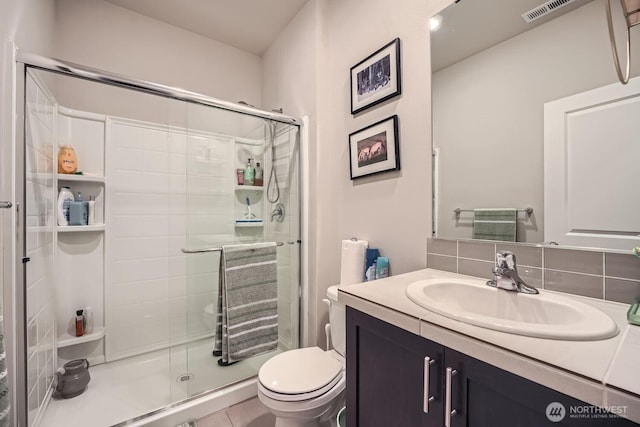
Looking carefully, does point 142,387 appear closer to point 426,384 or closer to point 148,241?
point 148,241

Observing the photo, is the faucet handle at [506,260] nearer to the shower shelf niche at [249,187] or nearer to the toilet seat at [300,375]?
the toilet seat at [300,375]

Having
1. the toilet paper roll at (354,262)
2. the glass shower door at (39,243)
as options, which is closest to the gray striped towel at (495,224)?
the toilet paper roll at (354,262)

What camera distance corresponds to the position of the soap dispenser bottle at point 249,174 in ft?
5.89

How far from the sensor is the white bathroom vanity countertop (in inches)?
17.0

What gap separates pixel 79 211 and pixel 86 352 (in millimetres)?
1040

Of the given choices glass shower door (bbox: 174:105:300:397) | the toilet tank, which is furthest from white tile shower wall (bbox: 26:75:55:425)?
the toilet tank

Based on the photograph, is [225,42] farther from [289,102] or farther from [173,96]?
[173,96]

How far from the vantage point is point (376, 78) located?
1522 mm

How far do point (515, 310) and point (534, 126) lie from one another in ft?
2.20

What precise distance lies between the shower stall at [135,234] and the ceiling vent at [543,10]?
1.36 m

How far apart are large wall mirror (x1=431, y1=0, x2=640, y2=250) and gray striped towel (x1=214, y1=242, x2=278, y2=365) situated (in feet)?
3.62

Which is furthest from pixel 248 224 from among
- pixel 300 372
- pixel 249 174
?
pixel 300 372

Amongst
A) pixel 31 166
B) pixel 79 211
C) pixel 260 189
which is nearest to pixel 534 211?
pixel 260 189

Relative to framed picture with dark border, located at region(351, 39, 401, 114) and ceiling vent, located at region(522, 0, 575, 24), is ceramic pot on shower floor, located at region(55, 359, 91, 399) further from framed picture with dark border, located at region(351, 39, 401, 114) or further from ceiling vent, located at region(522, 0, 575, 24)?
ceiling vent, located at region(522, 0, 575, 24)
